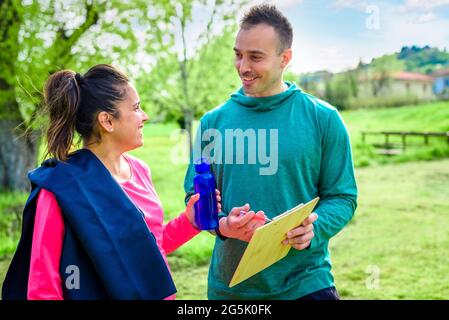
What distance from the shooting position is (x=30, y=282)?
5.65 ft

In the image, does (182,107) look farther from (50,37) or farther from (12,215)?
(12,215)

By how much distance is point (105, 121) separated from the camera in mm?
1971

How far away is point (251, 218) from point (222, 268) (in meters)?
0.39

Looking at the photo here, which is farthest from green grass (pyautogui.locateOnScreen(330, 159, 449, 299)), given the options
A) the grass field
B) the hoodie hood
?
the hoodie hood

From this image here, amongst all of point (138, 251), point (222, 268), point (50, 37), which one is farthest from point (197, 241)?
point (138, 251)

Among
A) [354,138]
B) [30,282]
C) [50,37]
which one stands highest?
[50,37]

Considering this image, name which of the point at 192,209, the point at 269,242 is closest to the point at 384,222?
the point at 192,209

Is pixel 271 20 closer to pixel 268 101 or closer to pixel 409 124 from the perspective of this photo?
pixel 268 101

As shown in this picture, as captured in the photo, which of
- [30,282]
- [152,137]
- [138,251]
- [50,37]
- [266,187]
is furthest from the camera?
[152,137]

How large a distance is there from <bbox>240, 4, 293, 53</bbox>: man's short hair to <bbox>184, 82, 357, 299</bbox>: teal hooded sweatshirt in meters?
0.22

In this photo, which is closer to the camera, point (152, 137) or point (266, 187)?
point (266, 187)

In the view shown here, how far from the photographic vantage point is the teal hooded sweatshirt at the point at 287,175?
2.17 m

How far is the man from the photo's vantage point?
2.17 m

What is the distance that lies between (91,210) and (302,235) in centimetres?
67
